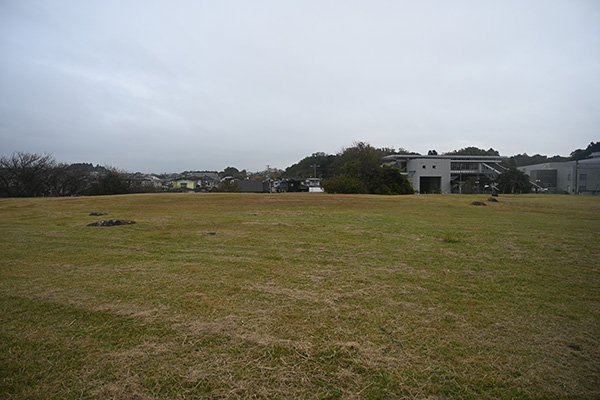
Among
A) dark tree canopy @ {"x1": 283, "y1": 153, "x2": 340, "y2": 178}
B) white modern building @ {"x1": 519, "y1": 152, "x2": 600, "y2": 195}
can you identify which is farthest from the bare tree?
white modern building @ {"x1": 519, "y1": 152, "x2": 600, "y2": 195}

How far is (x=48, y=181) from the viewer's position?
38000mm

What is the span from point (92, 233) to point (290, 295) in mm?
8486

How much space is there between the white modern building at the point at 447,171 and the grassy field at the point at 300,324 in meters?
51.3

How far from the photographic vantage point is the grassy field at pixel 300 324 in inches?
91.3

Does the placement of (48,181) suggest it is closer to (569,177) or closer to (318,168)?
(318,168)

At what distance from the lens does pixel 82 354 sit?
105 inches

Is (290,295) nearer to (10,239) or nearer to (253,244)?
(253,244)

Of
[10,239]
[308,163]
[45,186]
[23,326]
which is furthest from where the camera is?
[308,163]

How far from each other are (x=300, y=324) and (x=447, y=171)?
59172 mm

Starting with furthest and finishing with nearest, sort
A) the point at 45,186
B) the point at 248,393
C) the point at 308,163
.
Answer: the point at 308,163 < the point at 45,186 < the point at 248,393

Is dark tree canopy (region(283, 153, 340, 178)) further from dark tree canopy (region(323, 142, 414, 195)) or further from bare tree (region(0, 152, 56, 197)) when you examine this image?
bare tree (region(0, 152, 56, 197))

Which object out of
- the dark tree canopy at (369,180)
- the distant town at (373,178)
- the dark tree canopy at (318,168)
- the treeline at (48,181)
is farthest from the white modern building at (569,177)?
the treeline at (48,181)

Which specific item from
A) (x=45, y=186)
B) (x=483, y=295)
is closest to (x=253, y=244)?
(x=483, y=295)

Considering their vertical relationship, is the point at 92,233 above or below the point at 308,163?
below
